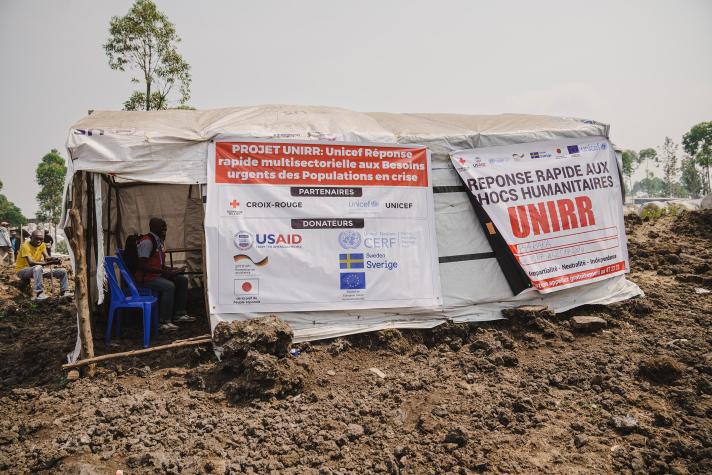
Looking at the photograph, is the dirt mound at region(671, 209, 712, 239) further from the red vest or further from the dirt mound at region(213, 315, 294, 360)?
the red vest

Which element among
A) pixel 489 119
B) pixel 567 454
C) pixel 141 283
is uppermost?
pixel 489 119

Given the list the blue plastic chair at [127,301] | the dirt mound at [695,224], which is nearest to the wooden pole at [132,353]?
the blue plastic chair at [127,301]

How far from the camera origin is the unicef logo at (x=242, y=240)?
4734mm

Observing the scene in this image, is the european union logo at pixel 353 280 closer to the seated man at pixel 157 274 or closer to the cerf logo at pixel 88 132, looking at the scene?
the seated man at pixel 157 274

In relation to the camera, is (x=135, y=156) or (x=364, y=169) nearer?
(x=135, y=156)

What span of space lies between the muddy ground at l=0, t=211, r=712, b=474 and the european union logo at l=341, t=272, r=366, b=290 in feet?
1.77

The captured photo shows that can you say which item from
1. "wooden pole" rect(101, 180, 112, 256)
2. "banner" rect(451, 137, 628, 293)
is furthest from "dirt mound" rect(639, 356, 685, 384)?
"wooden pole" rect(101, 180, 112, 256)

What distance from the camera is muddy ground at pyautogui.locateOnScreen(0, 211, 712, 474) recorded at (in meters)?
3.11

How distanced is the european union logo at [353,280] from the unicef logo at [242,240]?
1.05m

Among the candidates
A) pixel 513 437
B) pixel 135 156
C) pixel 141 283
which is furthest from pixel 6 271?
pixel 513 437

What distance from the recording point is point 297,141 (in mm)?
4949

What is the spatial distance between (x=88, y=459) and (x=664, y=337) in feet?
17.7

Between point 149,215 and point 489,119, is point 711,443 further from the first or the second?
point 149,215

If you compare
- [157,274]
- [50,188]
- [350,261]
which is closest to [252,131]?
[350,261]
